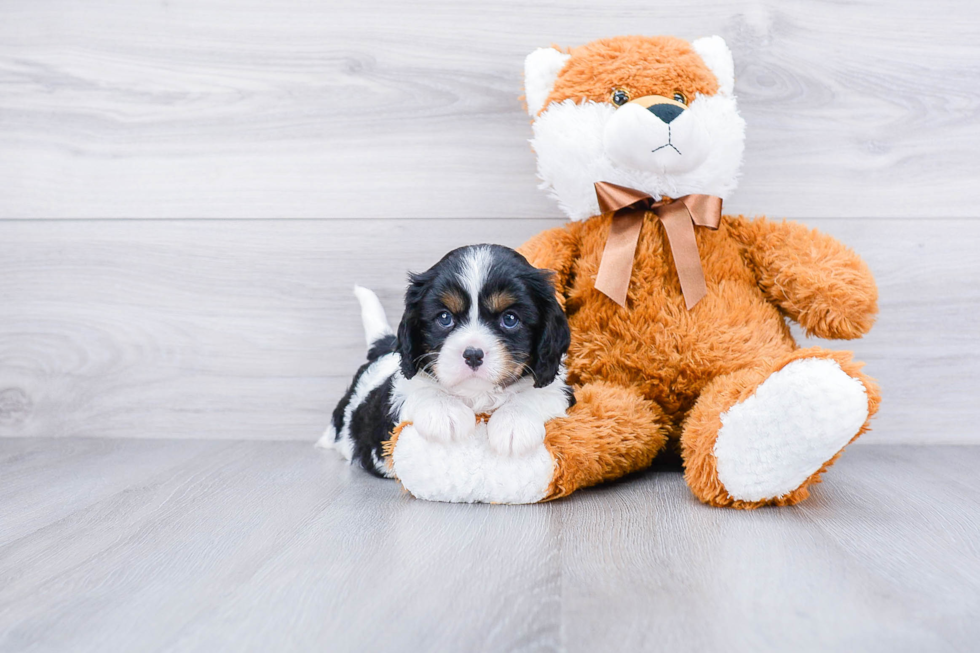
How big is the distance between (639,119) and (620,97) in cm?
9

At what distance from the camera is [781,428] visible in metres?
1.10

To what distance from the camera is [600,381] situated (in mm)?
1415

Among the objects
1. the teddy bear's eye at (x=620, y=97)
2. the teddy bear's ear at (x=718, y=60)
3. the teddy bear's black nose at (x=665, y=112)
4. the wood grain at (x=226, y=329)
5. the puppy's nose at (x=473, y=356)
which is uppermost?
the teddy bear's ear at (x=718, y=60)

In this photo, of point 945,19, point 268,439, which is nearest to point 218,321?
point 268,439

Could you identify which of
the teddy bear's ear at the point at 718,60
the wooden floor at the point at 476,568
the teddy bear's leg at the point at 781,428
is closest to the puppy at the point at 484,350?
the wooden floor at the point at 476,568

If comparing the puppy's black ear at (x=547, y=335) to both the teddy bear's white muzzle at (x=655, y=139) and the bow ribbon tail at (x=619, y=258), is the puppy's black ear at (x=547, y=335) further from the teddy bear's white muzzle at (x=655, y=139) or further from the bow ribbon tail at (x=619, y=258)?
the teddy bear's white muzzle at (x=655, y=139)

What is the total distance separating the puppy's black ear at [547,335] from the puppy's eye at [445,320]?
135 millimetres

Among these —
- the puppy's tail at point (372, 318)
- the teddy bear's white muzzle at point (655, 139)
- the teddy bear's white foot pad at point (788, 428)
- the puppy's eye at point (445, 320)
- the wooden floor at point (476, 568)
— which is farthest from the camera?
the puppy's tail at point (372, 318)

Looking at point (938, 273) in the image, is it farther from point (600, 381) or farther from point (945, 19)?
point (600, 381)

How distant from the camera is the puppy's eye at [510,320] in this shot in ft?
3.83

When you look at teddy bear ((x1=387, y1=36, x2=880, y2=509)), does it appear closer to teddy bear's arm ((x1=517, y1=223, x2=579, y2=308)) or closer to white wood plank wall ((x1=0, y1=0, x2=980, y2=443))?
teddy bear's arm ((x1=517, y1=223, x2=579, y2=308))

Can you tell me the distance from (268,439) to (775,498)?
1.17 meters

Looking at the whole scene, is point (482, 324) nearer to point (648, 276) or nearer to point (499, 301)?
point (499, 301)

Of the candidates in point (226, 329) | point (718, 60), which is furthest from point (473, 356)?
point (226, 329)
